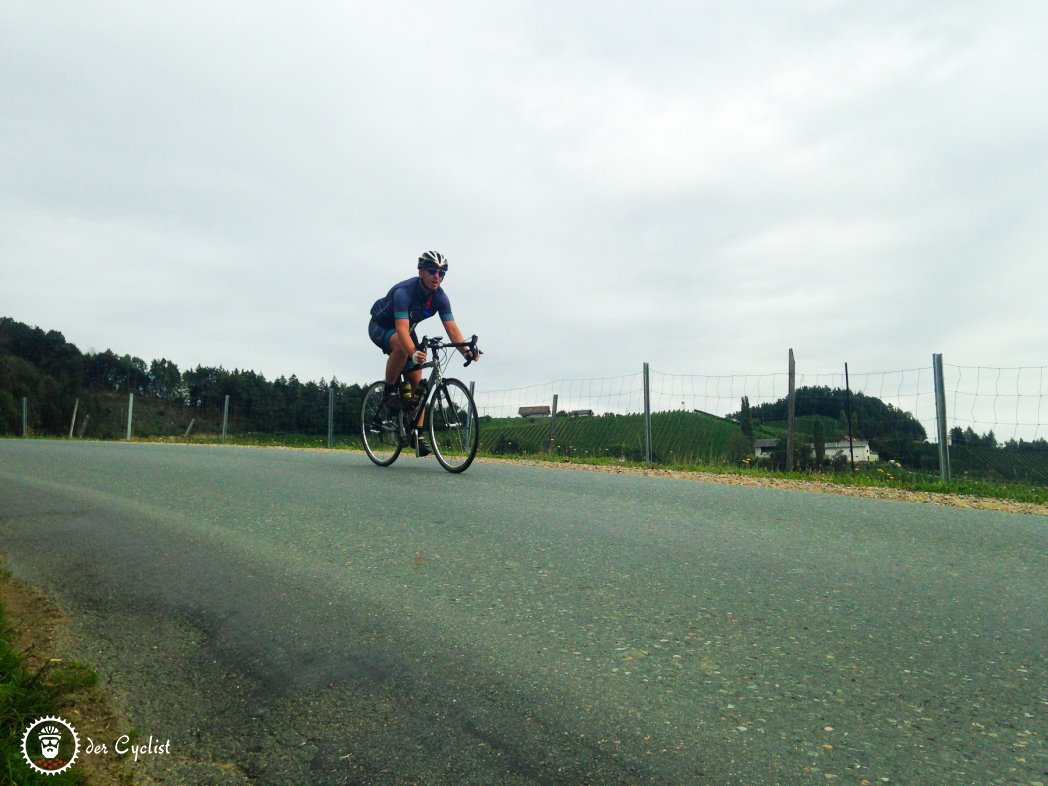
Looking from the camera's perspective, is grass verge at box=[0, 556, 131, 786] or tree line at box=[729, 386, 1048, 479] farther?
tree line at box=[729, 386, 1048, 479]

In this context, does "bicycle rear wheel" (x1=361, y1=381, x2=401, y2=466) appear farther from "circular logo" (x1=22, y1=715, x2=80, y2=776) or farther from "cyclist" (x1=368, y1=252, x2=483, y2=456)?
"circular logo" (x1=22, y1=715, x2=80, y2=776)

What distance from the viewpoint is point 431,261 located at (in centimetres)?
845

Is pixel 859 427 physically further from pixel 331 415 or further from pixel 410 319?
pixel 331 415

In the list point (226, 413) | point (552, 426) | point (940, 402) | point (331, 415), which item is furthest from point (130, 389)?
point (940, 402)

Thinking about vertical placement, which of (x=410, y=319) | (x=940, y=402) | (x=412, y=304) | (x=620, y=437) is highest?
(x=412, y=304)

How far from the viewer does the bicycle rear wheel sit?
9289 mm

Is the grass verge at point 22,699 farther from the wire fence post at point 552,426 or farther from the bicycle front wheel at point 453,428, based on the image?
the wire fence post at point 552,426

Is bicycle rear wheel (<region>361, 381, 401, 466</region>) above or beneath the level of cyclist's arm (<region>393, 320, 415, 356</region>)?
beneath

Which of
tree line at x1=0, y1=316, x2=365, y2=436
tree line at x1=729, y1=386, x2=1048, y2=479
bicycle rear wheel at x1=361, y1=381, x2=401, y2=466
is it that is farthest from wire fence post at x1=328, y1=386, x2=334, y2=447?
bicycle rear wheel at x1=361, y1=381, x2=401, y2=466

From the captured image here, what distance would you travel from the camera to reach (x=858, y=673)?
2.78 meters

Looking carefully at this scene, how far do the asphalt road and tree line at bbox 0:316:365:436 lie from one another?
17.4 meters

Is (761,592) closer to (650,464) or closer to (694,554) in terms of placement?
(694,554)

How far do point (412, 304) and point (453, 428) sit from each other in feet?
4.98

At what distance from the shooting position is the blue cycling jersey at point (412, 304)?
851cm
